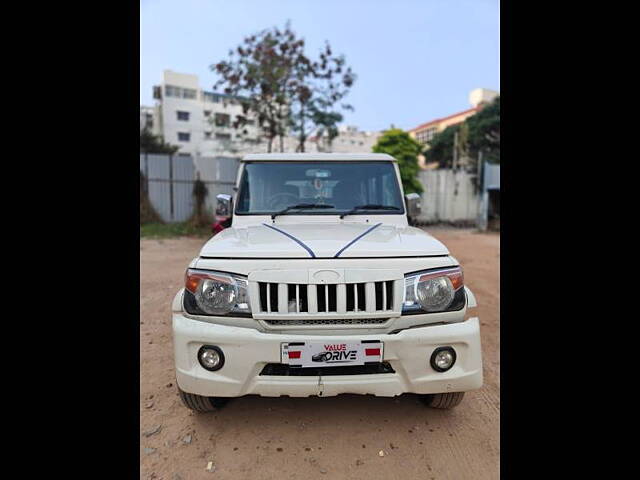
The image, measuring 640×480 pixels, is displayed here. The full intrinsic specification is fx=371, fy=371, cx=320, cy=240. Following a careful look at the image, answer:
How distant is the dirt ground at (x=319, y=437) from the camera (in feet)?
6.81

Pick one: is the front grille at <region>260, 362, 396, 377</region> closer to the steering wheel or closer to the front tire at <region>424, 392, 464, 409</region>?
the front tire at <region>424, 392, 464, 409</region>

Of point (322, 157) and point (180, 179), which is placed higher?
point (180, 179)

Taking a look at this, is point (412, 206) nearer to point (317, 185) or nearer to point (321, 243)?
point (317, 185)

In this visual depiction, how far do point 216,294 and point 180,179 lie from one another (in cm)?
1164

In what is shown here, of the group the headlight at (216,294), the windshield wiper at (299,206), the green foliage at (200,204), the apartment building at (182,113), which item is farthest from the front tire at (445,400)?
the apartment building at (182,113)

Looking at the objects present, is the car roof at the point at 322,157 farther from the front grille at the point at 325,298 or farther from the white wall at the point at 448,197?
the white wall at the point at 448,197

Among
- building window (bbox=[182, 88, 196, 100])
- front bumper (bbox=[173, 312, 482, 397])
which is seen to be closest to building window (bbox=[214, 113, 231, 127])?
front bumper (bbox=[173, 312, 482, 397])

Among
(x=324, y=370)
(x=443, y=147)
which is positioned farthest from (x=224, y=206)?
(x=443, y=147)

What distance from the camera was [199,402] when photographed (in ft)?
7.77

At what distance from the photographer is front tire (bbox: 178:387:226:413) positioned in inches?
92.4

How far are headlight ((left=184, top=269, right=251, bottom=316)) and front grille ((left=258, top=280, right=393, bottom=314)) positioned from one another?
0.39 feet

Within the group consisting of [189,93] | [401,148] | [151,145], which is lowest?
[401,148]

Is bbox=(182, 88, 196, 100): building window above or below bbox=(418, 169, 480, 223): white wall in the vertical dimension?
above

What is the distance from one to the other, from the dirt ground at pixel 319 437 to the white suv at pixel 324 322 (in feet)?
1.41
